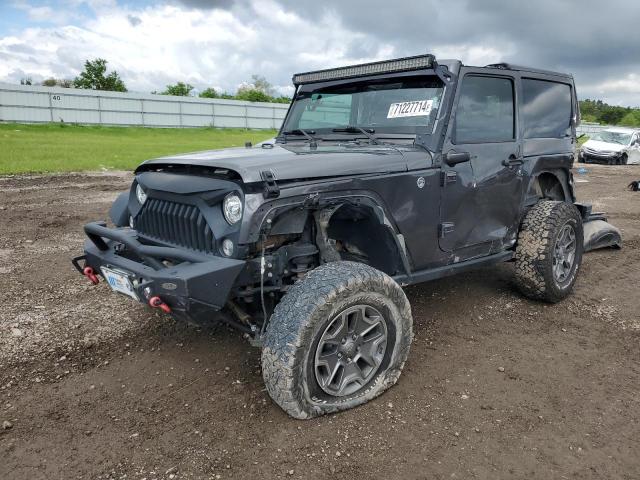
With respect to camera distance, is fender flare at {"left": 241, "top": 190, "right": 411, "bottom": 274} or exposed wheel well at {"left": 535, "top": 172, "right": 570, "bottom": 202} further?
exposed wheel well at {"left": 535, "top": 172, "right": 570, "bottom": 202}

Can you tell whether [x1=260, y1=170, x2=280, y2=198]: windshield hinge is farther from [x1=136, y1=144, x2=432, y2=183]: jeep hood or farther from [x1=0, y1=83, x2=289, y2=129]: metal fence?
[x1=0, y1=83, x2=289, y2=129]: metal fence

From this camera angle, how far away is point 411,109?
401 centimetres

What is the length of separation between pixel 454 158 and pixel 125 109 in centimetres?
3716

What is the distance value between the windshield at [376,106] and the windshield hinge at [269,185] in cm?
142

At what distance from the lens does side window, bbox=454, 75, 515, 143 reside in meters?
4.05

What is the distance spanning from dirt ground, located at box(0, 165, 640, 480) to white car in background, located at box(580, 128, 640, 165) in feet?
59.5

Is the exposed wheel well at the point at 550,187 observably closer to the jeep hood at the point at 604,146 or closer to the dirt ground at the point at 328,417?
the dirt ground at the point at 328,417

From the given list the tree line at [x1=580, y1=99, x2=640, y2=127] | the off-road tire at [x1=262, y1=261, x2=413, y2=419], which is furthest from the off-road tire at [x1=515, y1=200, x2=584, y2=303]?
the tree line at [x1=580, y1=99, x2=640, y2=127]

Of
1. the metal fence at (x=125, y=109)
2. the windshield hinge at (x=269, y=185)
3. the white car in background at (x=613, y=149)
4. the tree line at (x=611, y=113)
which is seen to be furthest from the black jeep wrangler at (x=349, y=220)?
the tree line at (x=611, y=113)

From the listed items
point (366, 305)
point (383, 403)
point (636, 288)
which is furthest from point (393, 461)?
point (636, 288)

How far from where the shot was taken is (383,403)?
10.8ft

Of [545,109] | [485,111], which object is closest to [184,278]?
[485,111]

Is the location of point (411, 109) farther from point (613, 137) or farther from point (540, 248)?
point (613, 137)

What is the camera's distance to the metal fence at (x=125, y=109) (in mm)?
32844
